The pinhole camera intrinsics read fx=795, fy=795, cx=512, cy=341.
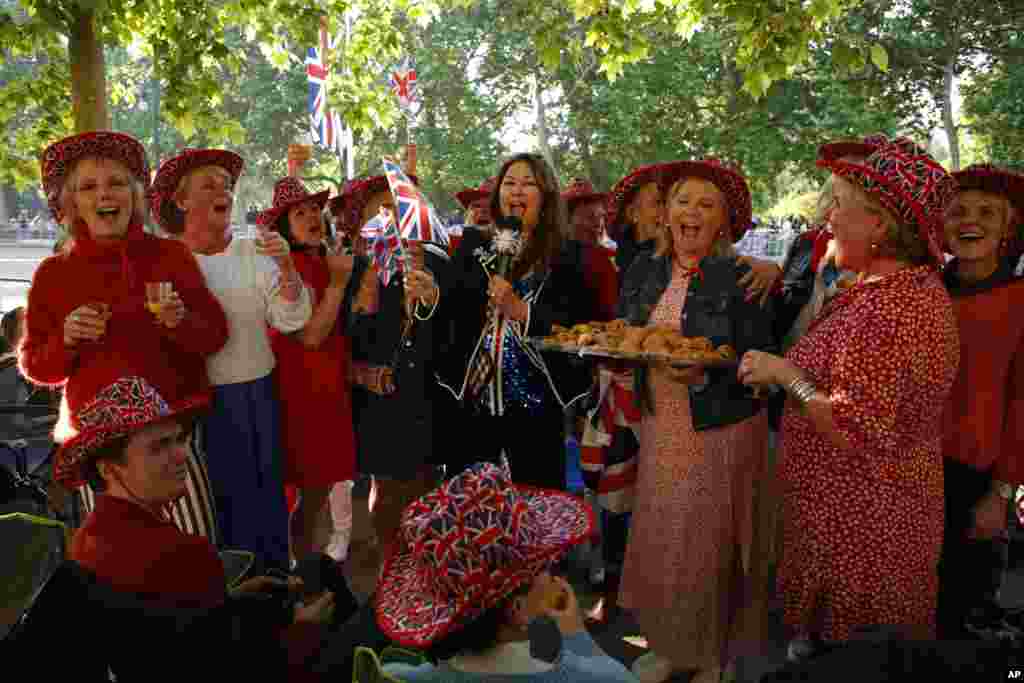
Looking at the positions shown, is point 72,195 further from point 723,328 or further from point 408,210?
point 723,328

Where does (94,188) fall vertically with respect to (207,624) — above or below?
above

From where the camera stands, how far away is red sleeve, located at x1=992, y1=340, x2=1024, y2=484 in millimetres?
2980

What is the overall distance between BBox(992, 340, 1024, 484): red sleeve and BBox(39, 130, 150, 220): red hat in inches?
134

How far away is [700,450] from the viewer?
2951 mm

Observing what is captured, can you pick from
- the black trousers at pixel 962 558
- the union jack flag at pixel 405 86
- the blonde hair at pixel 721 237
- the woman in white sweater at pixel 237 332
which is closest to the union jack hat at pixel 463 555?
the blonde hair at pixel 721 237

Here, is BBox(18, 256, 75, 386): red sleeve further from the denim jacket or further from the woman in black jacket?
the denim jacket

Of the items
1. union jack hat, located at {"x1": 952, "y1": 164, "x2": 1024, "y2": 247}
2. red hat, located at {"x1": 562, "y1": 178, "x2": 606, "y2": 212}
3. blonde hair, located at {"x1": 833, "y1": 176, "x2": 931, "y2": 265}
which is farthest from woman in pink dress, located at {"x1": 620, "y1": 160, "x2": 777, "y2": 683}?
red hat, located at {"x1": 562, "y1": 178, "x2": 606, "y2": 212}

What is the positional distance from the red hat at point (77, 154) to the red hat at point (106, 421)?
1.15 metres

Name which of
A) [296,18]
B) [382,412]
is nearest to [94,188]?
[382,412]

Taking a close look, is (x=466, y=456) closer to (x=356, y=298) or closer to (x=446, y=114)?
(x=356, y=298)

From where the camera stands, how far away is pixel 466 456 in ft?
11.5

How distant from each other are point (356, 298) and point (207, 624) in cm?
242

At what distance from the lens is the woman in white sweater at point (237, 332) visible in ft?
10.8

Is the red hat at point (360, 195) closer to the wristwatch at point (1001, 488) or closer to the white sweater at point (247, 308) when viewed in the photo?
the white sweater at point (247, 308)
